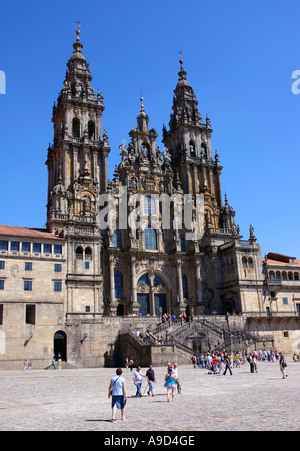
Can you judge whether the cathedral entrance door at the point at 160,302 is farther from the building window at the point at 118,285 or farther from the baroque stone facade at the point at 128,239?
the building window at the point at 118,285

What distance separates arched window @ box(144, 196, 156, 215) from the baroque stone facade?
156 mm

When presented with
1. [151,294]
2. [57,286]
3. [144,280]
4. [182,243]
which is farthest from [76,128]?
[57,286]

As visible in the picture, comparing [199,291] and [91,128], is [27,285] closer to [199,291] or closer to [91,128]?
[199,291]

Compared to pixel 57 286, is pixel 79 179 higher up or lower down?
higher up

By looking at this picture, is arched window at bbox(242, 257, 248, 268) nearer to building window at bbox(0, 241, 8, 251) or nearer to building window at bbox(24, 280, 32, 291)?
building window at bbox(24, 280, 32, 291)

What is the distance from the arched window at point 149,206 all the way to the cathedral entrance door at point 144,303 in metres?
11.6

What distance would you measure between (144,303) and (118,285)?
175 inches

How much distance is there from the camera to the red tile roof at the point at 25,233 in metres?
47.5

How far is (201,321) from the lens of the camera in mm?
50531

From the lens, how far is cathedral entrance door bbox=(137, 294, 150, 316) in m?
60.3

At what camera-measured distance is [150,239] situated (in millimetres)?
63156

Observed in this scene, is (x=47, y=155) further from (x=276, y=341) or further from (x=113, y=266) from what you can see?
(x=276, y=341)

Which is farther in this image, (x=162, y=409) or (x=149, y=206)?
(x=149, y=206)
